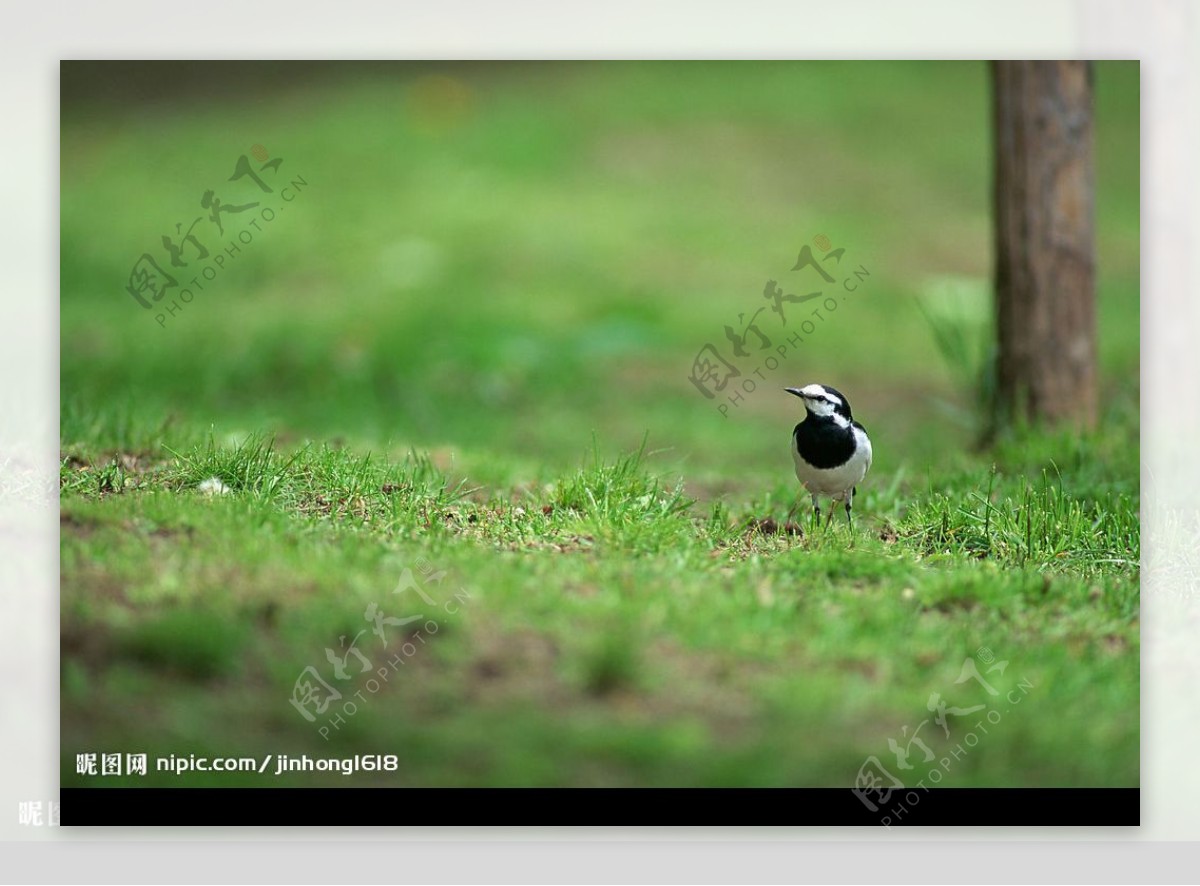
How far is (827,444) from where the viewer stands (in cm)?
504

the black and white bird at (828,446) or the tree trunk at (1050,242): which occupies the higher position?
the tree trunk at (1050,242)

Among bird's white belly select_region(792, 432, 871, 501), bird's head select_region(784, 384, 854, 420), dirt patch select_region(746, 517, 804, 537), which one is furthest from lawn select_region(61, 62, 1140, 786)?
bird's head select_region(784, 384, 854, 420)

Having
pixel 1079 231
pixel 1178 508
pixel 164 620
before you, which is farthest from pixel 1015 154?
pixel 164 620

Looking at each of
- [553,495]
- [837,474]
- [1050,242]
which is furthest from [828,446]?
[1050,242]

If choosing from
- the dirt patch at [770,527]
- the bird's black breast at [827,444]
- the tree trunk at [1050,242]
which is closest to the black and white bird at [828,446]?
the bird's black breast at [827,444]

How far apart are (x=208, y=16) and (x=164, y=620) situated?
2.73 m

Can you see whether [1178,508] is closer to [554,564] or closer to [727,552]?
[727,552]

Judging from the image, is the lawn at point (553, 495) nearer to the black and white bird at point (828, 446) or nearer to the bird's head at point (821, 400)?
the black and white bird at point (828, 446)

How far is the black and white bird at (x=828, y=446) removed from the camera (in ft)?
16.5

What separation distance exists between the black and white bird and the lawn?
207 millimetres

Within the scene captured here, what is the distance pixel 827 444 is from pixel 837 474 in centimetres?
13

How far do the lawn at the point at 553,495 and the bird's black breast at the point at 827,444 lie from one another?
28cm

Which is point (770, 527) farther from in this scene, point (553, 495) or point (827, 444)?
point (553, 495)

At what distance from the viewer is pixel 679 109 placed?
Answer: 38.3ft
